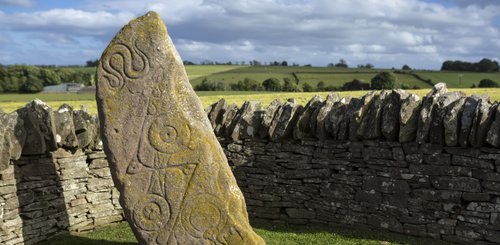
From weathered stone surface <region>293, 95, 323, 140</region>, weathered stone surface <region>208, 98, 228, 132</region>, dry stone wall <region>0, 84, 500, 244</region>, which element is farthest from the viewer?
weathered stone surface <region>208, 98, 228, 132</region>

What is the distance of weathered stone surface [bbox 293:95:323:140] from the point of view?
904 centimetres

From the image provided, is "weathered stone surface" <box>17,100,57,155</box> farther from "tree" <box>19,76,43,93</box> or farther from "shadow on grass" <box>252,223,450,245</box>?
"tree" <box>19,76,43,93</box>

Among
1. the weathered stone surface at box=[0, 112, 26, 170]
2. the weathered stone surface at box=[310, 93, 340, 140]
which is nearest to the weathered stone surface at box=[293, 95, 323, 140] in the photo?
the weathered stone surface at box=[310, 93, 340, 140]

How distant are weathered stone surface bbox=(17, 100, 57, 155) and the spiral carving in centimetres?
193

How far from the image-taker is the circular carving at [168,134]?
6.42 metres

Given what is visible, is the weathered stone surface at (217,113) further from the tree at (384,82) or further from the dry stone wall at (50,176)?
the tree at (384,82)

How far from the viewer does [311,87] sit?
168ft

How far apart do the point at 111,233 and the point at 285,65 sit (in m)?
73.8

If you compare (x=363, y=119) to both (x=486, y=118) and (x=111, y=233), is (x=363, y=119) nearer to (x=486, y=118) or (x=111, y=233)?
(x=486, y=118)

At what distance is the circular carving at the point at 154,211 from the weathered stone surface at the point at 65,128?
2540 millimetres

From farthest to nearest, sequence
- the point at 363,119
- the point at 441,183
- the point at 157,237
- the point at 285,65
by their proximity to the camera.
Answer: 1. the point at 285,65
2. the point at 363,119
3. the point at 441,183
4. the point at 157,237

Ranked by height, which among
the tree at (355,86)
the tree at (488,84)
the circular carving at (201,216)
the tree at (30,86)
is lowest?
the tree at (30,86)

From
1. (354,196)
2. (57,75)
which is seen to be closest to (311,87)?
(57,75)

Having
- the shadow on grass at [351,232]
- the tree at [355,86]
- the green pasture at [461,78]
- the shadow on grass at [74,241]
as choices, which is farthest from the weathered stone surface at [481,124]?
the green pasture at [461,78]
